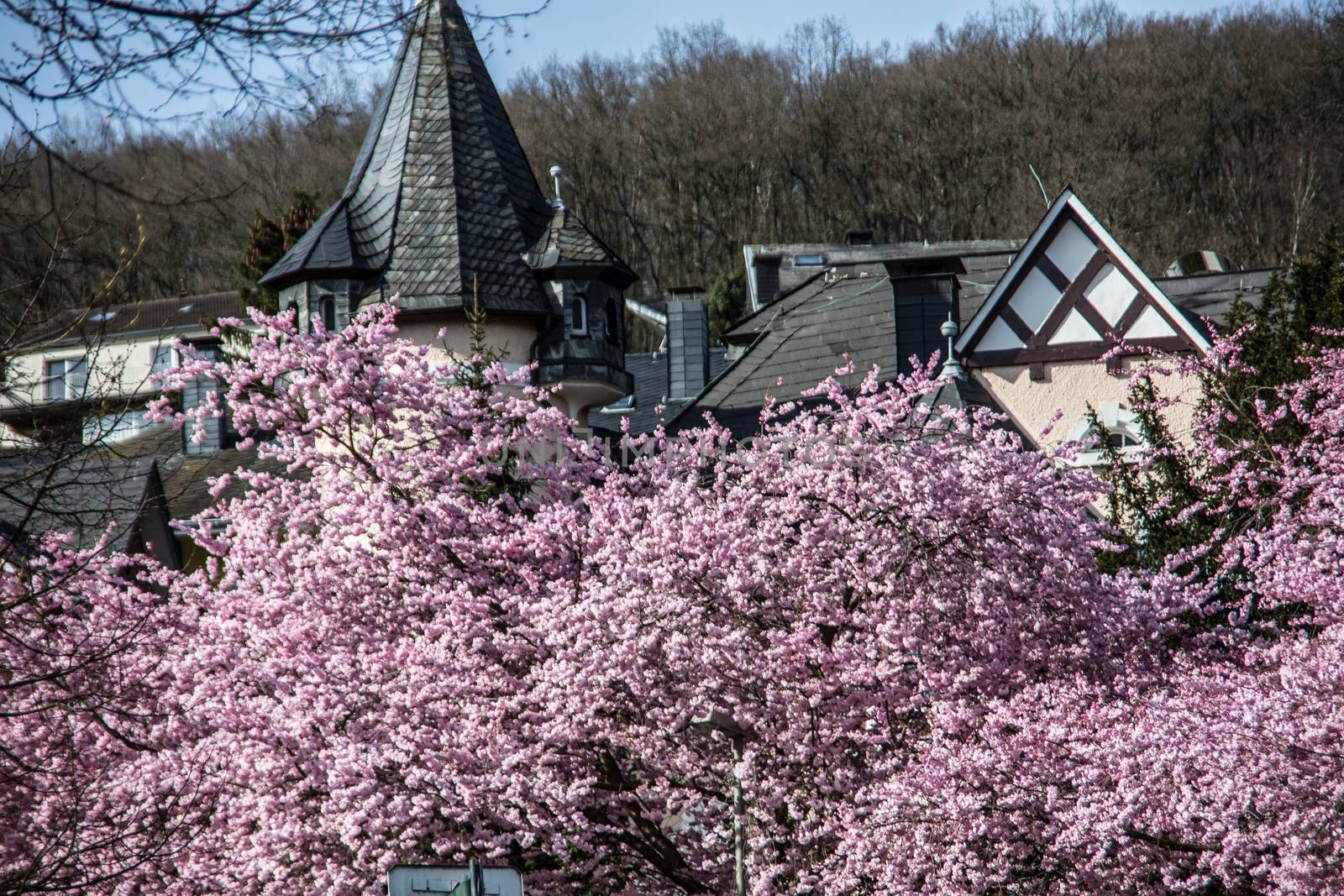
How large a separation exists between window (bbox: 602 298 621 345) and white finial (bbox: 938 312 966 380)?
487cm

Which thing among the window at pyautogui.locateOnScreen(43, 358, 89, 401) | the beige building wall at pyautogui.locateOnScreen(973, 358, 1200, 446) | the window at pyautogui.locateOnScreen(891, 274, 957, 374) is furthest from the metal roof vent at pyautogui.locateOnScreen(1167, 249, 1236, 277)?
the window at pyautogui.locateOnScreen(43, 358, 89, 401)

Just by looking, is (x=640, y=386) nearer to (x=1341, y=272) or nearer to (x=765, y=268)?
(x=765, y=268)

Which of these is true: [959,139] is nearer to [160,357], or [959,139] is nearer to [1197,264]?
[1197,264]

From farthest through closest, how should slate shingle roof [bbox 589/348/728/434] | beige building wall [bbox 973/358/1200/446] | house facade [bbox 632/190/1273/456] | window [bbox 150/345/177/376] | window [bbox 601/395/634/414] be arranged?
window [bbox 601/395/634/414]
slate shingle roof [bbox 589/348/728/434]
beige building wall [bbox 973/358/1200/446]
house facade [bbox 632/190/1273/456]
window [bbox 150/345/177/376]

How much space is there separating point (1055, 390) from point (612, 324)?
6656mm

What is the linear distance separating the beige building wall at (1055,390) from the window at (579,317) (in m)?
5.70

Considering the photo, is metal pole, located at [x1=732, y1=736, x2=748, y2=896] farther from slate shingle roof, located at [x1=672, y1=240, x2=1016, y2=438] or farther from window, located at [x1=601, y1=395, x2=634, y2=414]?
window, located at [x1=601, y1=395, x2=634, y2=414]

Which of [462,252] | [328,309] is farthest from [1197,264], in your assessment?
[328,309]

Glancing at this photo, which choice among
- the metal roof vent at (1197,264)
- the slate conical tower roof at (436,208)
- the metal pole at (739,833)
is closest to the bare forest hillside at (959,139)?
the metal roof vent at (1197,264)

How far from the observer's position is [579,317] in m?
26.6

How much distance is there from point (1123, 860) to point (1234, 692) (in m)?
1.23

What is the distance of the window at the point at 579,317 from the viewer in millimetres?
26406

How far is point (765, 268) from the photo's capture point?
145ft

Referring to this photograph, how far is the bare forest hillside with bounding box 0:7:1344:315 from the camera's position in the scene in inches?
2185
